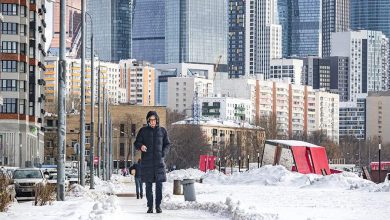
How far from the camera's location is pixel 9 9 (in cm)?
11069

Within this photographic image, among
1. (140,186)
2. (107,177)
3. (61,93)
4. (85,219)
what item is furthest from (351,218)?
(107,177)

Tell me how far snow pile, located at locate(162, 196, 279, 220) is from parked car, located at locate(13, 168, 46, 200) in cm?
1672

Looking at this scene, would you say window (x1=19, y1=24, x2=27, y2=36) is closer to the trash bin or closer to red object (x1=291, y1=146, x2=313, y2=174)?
red object (x1=291, y1=146, x2=313, y2=174)

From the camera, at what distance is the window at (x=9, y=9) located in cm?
10969

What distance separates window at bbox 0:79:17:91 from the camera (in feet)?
366

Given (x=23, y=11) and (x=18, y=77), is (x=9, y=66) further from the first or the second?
(x=23, y=11)

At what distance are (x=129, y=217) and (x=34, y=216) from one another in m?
1.83

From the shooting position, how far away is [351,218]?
25.7 m

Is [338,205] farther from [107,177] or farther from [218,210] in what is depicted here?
[107,177]

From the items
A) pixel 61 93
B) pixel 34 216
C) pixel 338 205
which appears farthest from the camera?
pixel 61 93

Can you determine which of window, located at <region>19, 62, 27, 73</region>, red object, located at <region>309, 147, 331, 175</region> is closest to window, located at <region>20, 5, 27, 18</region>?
window, located at <region>19, 62, 27, 73</region>

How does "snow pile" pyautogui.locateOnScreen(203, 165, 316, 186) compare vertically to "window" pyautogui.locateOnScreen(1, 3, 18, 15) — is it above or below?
below

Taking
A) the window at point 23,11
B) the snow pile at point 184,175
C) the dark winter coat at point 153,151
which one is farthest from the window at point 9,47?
the dark winter coat at point 153,151

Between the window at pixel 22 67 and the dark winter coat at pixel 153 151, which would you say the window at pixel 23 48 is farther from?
the dark winter coat at pixel 153 151
